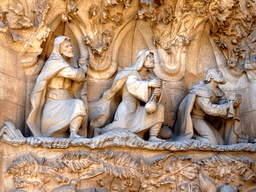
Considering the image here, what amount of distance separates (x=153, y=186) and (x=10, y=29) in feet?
10.8

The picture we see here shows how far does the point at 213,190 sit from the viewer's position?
27.1ft

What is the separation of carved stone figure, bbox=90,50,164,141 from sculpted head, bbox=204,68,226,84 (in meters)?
0.86

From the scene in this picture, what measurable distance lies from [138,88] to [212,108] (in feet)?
3.96

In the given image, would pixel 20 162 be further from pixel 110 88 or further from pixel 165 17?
pixel 165 17

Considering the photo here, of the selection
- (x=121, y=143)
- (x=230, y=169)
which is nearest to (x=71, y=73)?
(x=121, y=143)

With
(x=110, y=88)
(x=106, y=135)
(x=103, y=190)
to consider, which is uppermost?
(x=110, y=88)

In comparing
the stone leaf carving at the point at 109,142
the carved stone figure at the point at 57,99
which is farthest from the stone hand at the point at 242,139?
the carved stone figure at the point at 57,99

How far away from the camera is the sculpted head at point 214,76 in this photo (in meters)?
8.85

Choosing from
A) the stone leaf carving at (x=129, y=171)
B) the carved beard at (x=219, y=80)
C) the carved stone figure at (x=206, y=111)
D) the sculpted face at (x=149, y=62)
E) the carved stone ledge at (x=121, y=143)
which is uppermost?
the sculpted face at (x=149, y=62)

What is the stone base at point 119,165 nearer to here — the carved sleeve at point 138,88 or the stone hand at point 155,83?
the carved sleeve at point 138,88

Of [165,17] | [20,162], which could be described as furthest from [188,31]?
[20,162]

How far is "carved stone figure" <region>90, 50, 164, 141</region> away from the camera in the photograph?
27.9 ft

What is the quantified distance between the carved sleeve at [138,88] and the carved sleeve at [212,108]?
917 mm

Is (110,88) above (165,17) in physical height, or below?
below
